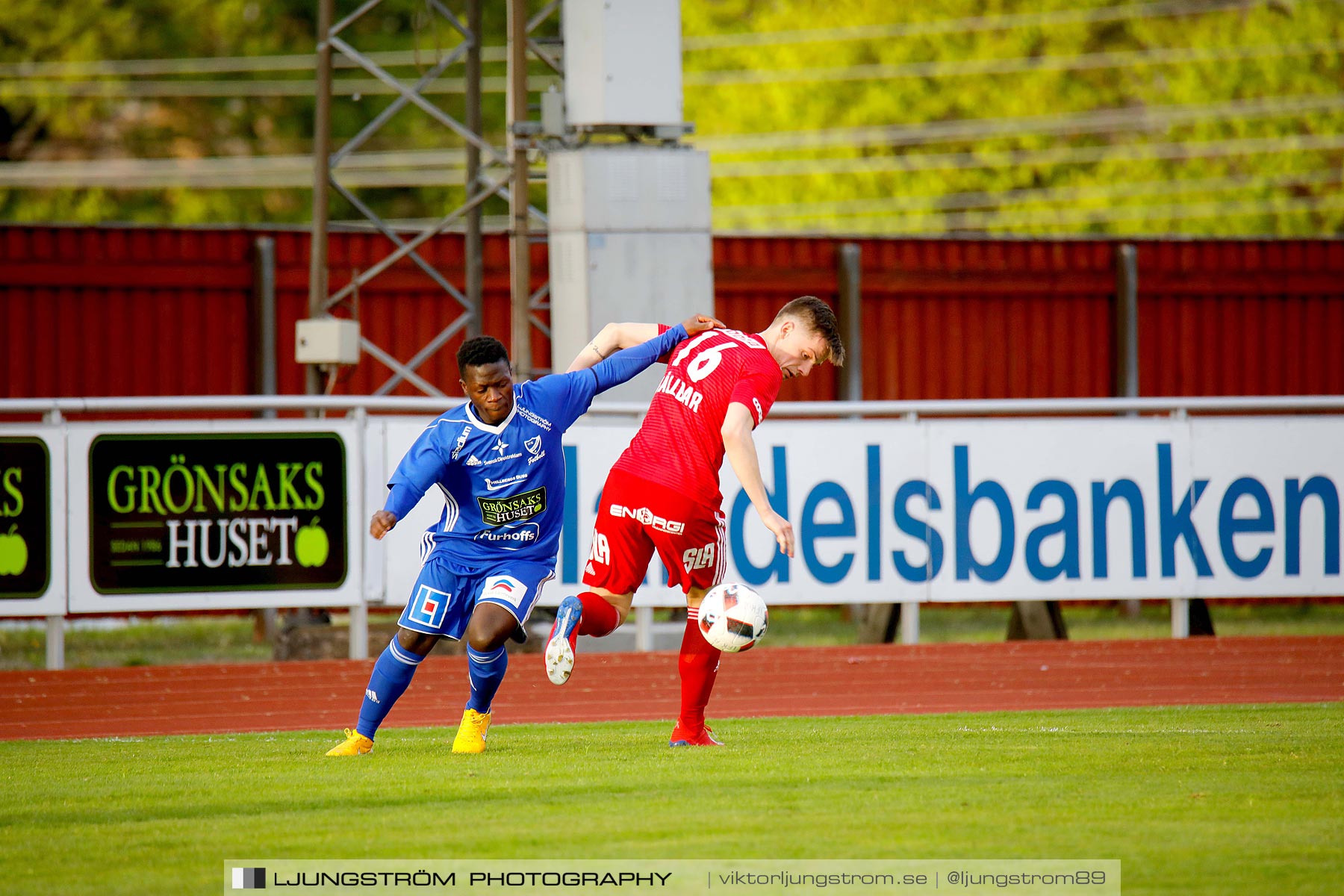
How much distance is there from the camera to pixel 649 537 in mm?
7441

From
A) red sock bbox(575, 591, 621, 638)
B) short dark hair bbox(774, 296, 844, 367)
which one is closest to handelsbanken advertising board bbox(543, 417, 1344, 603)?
red sock bbox(575, 591, 621, 638)

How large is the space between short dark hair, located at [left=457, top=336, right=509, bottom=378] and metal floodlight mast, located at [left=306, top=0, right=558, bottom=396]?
589 centimetres

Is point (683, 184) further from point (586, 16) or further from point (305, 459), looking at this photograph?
point (305, 459)

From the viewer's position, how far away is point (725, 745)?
296 inches

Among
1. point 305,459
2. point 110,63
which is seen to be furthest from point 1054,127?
point 305,459

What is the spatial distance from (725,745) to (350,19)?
28.6ft

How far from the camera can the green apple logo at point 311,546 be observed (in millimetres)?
11453

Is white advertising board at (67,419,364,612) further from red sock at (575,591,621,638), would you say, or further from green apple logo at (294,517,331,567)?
red sock at (575,591,621,638)

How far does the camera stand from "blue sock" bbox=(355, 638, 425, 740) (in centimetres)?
740

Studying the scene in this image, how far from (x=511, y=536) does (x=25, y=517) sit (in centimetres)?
486

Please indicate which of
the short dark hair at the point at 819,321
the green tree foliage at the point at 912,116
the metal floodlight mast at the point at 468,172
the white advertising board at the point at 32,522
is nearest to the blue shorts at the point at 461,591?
the short dark hair at the point at 819,321

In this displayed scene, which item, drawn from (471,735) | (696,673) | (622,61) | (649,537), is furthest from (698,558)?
(622,61)

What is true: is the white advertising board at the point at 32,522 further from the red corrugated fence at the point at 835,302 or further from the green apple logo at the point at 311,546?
the red corrugated fence at the point at 835,302

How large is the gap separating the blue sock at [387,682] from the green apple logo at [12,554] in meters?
4.51
